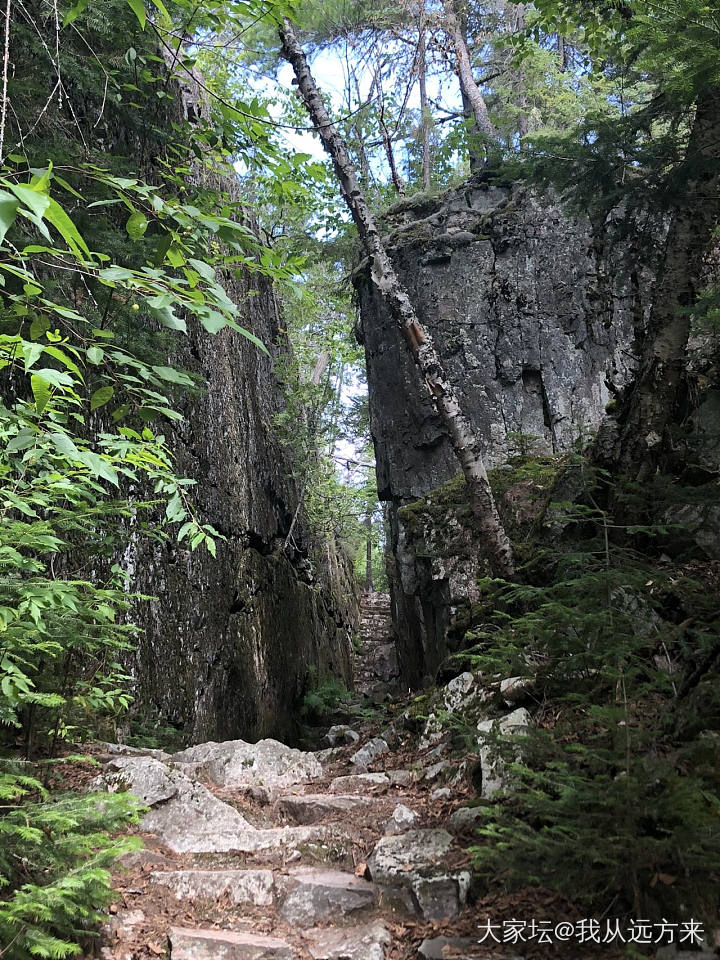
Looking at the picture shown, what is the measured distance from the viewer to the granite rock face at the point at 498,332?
36.1 feet

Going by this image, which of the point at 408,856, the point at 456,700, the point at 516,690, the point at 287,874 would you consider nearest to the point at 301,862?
the point at 287,874

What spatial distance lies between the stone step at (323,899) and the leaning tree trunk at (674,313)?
3679 mm

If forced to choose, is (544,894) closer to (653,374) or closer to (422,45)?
(653,374)

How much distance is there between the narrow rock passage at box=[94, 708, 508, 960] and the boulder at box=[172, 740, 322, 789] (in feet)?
1.56

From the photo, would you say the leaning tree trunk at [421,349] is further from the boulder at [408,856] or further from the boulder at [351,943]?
the boulder at [351,943]

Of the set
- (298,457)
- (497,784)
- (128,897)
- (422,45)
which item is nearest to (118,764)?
(128,897)

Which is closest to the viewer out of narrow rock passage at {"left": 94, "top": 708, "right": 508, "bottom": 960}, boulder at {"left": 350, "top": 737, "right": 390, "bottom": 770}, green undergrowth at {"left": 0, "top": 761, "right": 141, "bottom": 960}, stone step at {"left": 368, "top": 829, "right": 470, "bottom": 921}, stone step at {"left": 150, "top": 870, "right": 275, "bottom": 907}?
green undergrowth at {"left": 0, "top": 761, "right": 141, "bottom": 960}

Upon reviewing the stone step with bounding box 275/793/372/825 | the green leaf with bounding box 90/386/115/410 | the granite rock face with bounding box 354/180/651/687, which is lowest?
the stone step with bounding box 275/793/372/825

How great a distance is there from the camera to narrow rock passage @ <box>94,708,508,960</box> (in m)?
2.87

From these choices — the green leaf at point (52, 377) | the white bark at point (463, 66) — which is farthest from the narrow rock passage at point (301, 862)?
the white bark at point (463, 66)

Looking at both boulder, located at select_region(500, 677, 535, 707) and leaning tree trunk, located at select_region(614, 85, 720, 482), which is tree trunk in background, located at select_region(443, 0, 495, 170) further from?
boulder, located at select_region(500, 677, 535, 707)

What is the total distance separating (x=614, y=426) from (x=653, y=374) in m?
0.65

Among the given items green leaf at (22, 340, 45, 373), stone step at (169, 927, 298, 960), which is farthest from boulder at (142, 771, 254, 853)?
green leaf at (22, 340, 45, 373)

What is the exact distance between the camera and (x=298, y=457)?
14047 millimetres
